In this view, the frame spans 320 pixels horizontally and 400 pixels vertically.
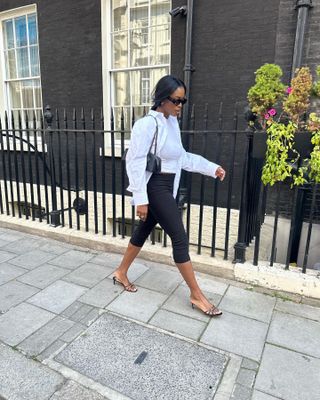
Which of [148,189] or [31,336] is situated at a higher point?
[148,189]

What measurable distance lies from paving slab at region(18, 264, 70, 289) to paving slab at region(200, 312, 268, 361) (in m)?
1.59

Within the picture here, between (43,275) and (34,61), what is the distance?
19.5ft

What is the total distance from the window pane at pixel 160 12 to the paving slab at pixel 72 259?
4389 mm

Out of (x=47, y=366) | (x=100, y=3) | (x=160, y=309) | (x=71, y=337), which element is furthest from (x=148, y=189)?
(x=100, y=3)

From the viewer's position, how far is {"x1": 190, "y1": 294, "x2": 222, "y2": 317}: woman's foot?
2551 millimetres

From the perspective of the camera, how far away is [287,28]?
4578 millimetres

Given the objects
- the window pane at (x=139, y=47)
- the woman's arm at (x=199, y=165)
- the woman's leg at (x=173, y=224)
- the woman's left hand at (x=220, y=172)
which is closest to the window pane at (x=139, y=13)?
the window pane at (x=139, y=47)

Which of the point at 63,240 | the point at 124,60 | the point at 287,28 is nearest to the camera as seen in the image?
the point at 63,240

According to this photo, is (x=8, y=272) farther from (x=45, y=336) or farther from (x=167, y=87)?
(x=167, y=87)

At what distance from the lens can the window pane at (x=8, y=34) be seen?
294 inches

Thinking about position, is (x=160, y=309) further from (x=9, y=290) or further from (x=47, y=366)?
(x=9, y=290)

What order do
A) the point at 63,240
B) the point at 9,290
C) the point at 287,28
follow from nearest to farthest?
the point at 9,290 → the point at 63,240 → the point at 287,28

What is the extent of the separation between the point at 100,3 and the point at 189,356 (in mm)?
6326

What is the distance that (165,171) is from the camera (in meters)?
2.55
